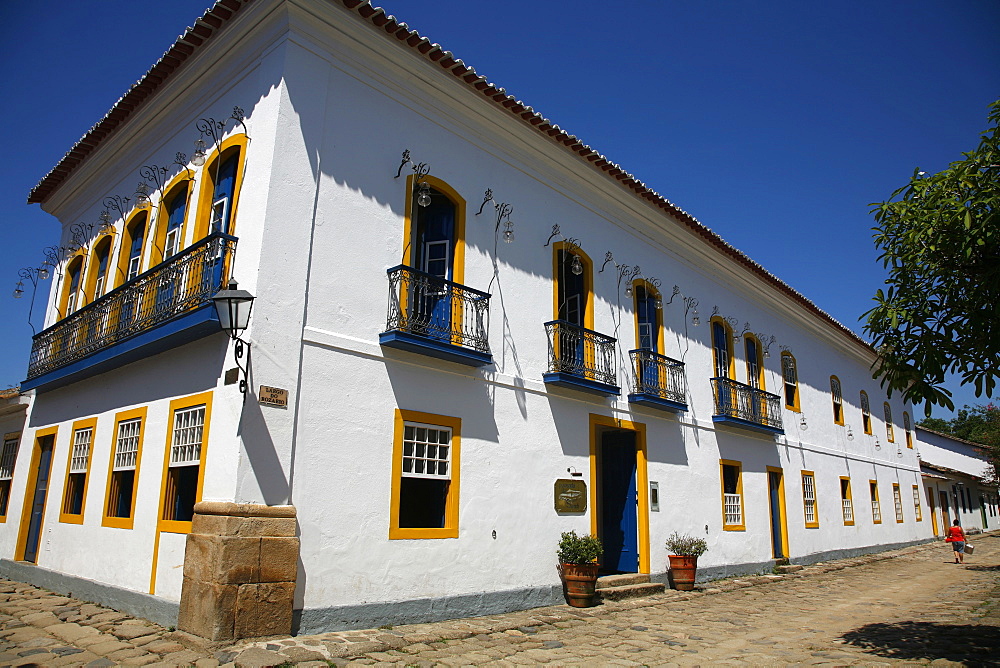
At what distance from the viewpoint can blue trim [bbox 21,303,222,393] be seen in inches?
279

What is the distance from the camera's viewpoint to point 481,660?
21.4ft

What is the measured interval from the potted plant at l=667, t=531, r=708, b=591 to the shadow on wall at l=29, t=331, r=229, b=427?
8266mm

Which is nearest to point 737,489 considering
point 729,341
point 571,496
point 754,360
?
point 729,341

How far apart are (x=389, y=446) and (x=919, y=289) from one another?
5.69 m

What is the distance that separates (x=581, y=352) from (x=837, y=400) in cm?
1313

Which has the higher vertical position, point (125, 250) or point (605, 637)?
point (125, 250)

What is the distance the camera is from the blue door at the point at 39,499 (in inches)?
421

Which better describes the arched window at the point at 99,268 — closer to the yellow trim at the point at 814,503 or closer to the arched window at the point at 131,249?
the arched window at the point at 131,249

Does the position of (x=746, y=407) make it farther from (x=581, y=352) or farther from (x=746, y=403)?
(x=581, y=352)

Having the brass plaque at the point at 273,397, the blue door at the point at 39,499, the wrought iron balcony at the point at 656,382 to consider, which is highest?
the wrought iron balcony at the point at 656,382

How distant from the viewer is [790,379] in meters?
17.9

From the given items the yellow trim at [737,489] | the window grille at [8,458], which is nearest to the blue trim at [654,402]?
the yellow trim at [737,489]

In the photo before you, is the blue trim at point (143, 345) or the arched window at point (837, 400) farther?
the arched window at point (837, 400)

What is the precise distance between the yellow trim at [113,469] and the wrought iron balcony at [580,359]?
534cm
